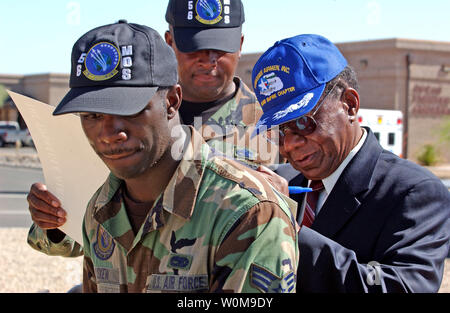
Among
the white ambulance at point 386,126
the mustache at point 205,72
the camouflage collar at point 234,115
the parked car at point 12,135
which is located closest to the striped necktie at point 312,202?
the camouflage collar at point 234,115

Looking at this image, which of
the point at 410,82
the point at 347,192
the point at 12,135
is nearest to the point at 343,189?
the point at 347,192

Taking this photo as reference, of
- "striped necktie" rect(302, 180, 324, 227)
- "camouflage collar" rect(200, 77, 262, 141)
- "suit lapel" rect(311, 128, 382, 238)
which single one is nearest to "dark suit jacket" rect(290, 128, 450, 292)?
"suit lapel" rect(311, 128, 382, 238)

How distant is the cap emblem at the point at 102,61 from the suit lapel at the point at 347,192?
2.97 ft

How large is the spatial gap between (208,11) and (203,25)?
0.09 m

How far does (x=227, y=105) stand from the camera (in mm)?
3064

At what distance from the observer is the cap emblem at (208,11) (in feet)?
9.57

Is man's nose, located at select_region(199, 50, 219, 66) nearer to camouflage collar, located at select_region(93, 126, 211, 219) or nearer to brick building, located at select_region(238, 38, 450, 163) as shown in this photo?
camouflage collar, located at select_region(93, 126, 211, 219)

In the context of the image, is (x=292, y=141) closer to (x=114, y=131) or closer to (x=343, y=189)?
(x=343, y=189)

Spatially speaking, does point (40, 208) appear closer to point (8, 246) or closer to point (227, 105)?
point (227, 105)

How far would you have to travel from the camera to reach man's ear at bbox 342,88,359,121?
2.14 metres

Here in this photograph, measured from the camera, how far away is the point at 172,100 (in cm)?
188

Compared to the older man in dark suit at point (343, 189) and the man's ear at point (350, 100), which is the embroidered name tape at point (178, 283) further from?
the man's ear at point (350, 100)

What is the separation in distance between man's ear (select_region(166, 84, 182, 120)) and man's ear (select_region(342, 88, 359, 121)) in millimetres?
638

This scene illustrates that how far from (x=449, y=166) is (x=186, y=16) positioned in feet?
82.5
